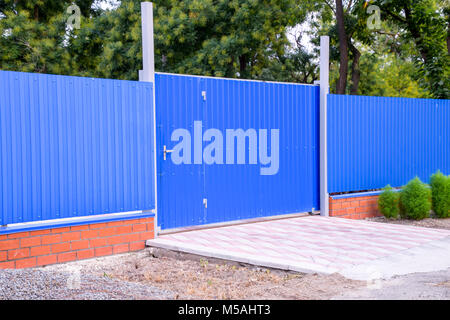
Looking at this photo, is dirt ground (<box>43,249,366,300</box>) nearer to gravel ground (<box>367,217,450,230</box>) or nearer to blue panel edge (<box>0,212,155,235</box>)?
blue panel edge (<box>0,212,155,235</box>)

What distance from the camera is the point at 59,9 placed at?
22750 millimetres

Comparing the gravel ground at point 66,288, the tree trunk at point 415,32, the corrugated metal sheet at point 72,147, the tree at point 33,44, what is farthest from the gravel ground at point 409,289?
the tree at point 33,44

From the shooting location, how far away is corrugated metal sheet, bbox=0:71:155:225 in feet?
18.2

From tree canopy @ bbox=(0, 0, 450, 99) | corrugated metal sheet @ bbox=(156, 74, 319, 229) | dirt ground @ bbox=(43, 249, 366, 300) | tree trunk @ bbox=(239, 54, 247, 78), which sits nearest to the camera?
dirt ground @ bbox=(43, 249, 366, 300)

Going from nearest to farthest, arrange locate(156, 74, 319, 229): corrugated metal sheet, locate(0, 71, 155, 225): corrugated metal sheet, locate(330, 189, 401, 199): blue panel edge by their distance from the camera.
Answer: locate(0, 71, 155, 225): corrugated metal sheet < locate(156, 74, 319, 229): corrugated metal sheet < locate(330, 189, 401, 199): blue panel edge

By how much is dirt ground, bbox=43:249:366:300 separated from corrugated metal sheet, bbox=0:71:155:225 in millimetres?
648

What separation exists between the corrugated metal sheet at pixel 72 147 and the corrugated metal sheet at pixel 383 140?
141 inches

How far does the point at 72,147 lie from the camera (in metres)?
5.96

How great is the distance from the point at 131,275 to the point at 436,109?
754 centimetres

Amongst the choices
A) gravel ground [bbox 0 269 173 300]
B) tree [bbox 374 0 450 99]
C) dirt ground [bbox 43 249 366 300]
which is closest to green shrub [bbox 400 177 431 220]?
dirt ground [bbox 43 249 366 300]

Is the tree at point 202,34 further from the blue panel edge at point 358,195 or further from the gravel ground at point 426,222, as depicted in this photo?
the gravel ground at point 426,222

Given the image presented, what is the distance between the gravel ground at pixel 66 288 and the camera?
429 centimetres

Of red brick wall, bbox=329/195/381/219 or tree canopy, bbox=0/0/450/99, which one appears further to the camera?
tree canopy, bbox=0/0/450/99
